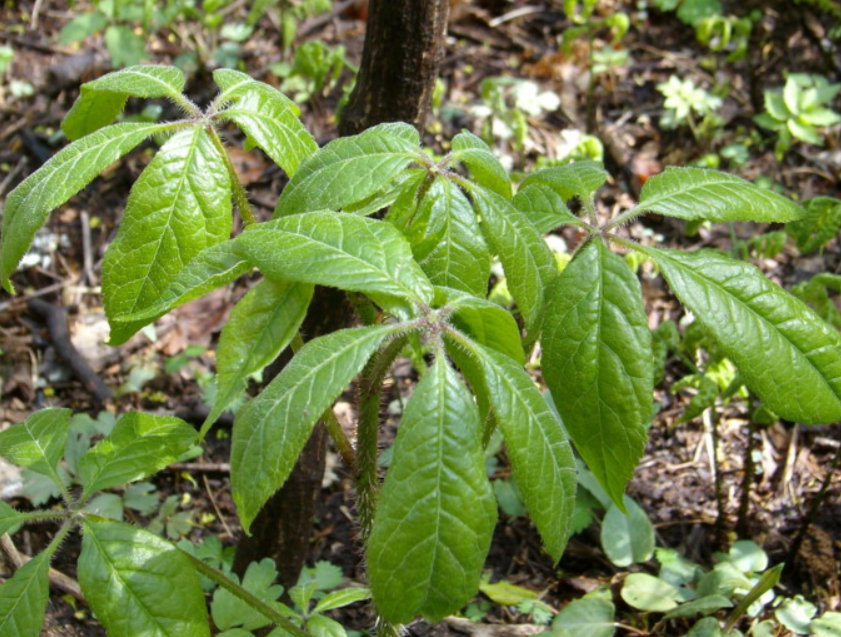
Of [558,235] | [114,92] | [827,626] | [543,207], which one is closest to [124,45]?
[558,235]

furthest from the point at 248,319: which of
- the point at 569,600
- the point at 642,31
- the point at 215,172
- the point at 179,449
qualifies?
the point at 642,31

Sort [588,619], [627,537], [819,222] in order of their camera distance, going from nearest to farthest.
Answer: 1. [819,222]
2. [588,619]
3. [627,537]

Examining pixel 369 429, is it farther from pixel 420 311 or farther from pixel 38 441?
pixel 38 441

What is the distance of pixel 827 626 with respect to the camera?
1802 mm

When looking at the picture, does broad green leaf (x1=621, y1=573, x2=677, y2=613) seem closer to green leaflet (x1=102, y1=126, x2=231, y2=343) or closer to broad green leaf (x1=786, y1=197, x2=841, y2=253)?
broad green leaf (x1=786, y1=197, x2=841, y2=253)

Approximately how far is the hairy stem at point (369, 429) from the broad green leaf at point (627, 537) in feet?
3.38

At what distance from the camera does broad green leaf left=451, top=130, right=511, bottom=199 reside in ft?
3.80

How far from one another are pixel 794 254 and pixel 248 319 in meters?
2.71

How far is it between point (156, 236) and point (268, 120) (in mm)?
279

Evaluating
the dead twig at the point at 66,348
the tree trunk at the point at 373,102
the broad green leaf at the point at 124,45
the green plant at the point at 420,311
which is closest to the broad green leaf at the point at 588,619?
the tree trunk at the point at 373,102

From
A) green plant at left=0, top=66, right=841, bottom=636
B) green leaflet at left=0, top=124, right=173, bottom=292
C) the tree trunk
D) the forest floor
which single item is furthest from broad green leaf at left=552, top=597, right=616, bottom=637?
green leaflet at left=0, top=124, right=173, bottom=292

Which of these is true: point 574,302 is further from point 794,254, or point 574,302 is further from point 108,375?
point 794,254

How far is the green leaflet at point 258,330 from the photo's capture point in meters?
1.01

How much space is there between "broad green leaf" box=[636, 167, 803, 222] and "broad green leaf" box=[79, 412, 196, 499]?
34.3 inches
